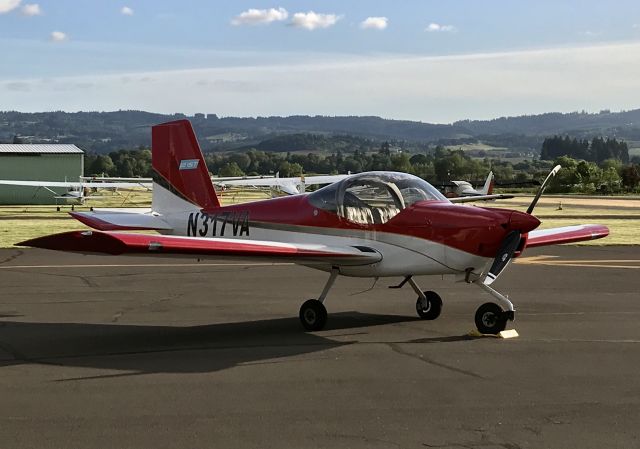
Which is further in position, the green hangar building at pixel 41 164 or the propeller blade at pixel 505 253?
the green hangar building at pixel 41 164

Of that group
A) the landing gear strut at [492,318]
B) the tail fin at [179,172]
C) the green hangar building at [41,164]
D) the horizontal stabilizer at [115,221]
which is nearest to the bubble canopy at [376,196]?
the landing gear strut at [492,318]

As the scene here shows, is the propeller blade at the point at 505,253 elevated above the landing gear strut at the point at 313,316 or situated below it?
above

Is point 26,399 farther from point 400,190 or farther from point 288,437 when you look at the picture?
point 400,190

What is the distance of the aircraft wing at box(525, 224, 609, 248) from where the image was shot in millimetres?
12484

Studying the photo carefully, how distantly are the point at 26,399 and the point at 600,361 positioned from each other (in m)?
6.08

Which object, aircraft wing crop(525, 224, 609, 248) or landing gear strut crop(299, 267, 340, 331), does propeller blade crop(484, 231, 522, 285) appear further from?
landing gear strut crop(299, 267, 340, 331)

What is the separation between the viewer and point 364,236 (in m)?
11.0

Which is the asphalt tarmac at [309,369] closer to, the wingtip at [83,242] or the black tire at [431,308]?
the black tire at [431,308]

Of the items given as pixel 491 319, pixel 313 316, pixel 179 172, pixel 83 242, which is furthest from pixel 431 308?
pixel 83 242

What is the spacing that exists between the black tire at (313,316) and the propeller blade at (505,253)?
92.8 inches

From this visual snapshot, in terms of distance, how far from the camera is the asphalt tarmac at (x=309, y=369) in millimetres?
6324

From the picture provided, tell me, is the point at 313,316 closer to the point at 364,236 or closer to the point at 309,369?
the point at 364,236

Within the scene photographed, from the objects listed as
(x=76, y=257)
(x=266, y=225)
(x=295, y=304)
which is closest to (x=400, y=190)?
(x=266, y=225)

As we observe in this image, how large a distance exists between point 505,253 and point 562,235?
137 inches
